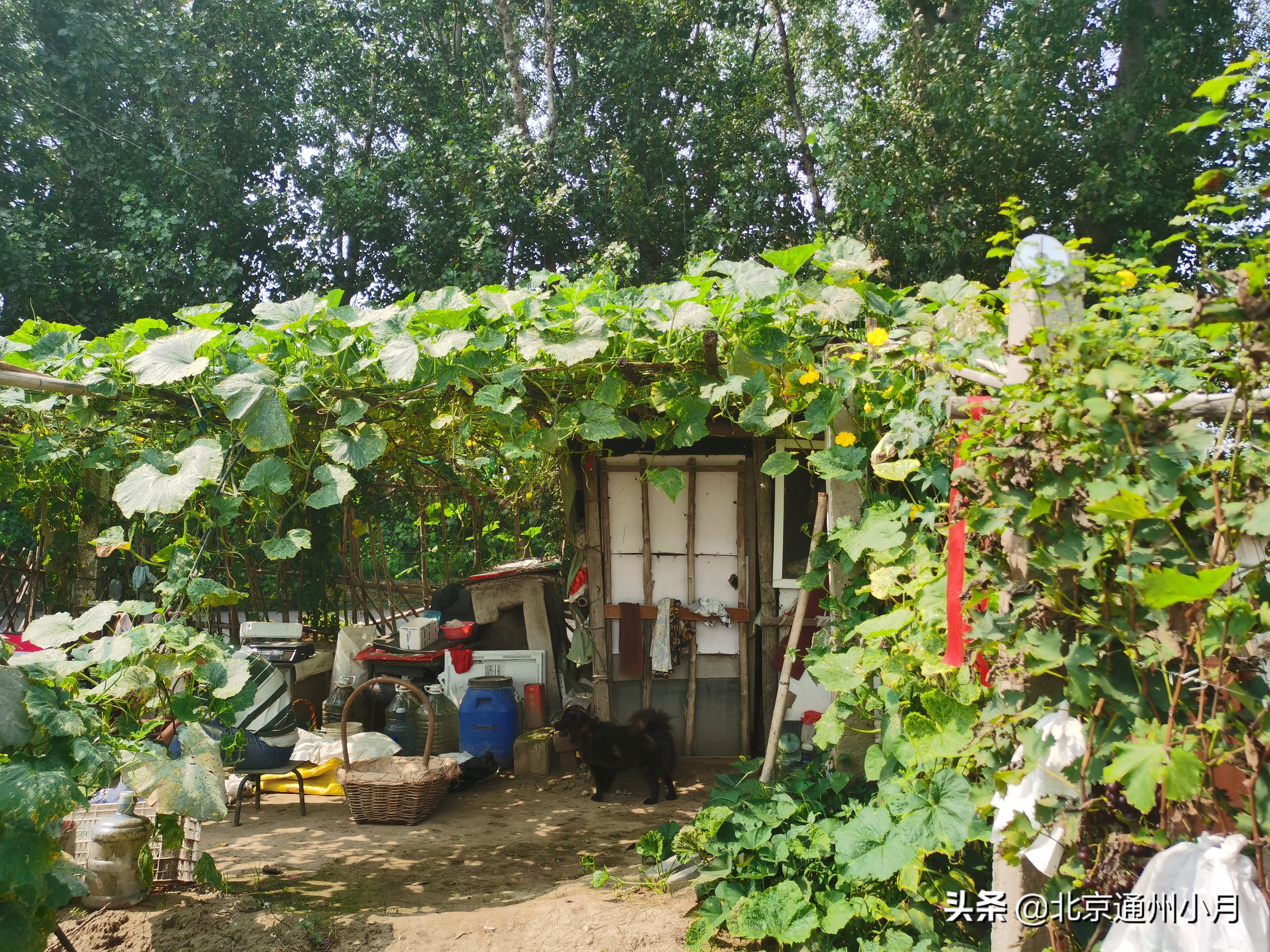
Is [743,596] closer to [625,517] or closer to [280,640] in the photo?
[625,517]

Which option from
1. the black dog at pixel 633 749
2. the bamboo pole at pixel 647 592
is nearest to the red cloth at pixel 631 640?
the bamboo pole at pixel 647 592

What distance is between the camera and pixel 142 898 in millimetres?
3734

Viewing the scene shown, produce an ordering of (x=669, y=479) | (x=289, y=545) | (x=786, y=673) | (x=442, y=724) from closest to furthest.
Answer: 1. (x=289, y=545)
2. (x=786, y=673)
3. (x=669, y=479)
4. (x=442, y=724)

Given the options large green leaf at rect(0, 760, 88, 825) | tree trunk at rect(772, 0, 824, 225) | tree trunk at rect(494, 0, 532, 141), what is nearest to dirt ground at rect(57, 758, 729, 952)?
large green leaf at rect(0, 760, 88, 825)

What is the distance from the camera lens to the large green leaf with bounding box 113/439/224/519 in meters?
3.59

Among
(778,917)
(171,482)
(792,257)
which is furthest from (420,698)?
(792,257)

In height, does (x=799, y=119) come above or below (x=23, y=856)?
above

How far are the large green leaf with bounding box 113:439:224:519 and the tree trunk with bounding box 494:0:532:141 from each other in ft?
31.2

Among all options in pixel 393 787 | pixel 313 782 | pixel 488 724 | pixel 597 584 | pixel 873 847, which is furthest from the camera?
pixel 488 724

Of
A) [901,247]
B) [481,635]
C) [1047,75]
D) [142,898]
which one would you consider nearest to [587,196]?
[901,247]

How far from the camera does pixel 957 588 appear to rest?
94.1 inches

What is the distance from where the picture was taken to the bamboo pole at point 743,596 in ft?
20.8

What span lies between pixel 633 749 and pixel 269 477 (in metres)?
2.99

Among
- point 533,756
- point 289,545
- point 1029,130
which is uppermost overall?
point 1029,130
